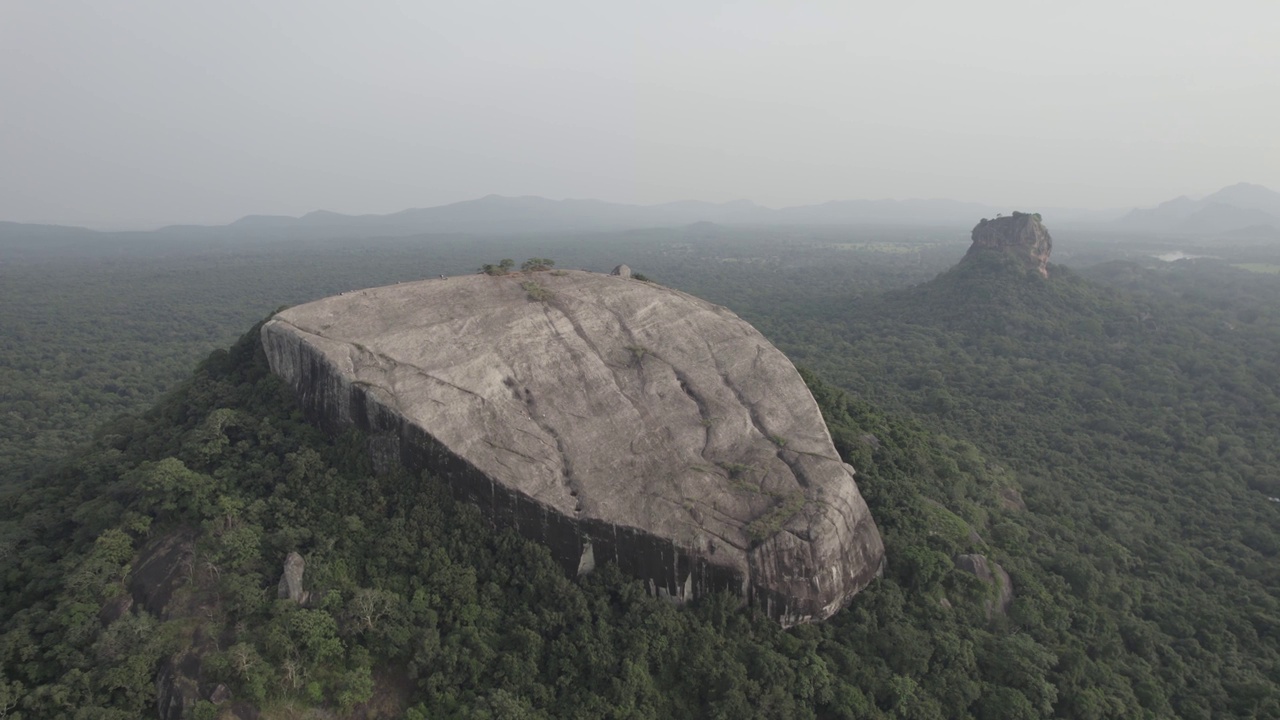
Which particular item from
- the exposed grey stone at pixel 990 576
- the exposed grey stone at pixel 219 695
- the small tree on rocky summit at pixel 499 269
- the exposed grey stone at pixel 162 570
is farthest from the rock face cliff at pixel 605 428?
the exposed grey stone at pixel 219 695

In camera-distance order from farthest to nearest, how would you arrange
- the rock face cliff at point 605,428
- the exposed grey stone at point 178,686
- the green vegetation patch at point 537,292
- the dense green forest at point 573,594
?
the green vegetation patch at point 537,292, the rock face cliff at point 605,428, the dense green forest at point 573,594, the exposed grey stone at point 178,686

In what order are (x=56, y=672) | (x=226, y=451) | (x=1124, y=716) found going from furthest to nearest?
(x=226, y=451) < (x=1124, y=716) < (x=56, y=672)

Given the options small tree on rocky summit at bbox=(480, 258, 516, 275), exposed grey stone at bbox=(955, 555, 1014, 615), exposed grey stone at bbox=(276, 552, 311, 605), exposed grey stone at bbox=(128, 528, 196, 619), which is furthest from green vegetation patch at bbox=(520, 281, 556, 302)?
exposed grey stone at bbox=(955, 555, 1014, 615)

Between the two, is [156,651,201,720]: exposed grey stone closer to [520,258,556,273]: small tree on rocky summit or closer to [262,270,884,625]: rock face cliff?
[262,270,884,625]: rock face cliff

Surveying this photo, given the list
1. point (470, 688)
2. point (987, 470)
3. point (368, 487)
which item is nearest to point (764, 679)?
point (470, 688)

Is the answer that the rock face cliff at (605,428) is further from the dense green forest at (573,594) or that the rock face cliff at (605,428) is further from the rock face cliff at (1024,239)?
the rock face cliff at (1024,239)

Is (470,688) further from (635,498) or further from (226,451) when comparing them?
(226,451)
